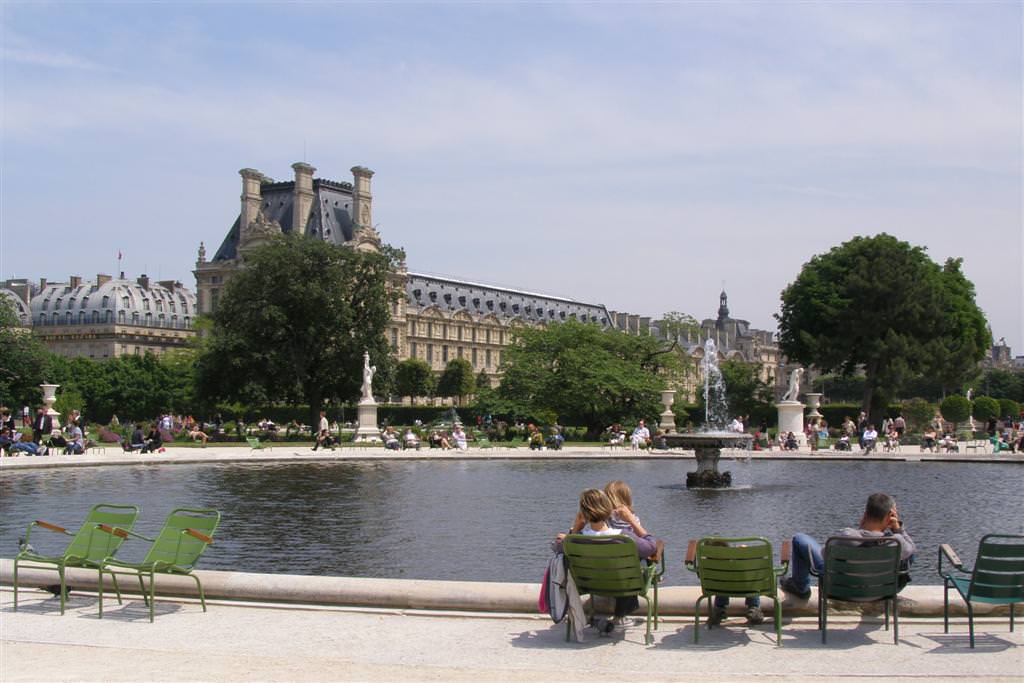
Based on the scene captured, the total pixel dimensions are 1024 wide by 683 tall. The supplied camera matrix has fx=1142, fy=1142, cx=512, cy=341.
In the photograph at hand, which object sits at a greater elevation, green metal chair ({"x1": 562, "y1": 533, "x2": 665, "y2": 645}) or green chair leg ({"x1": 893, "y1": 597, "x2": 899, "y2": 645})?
green metal chair ({"x1": 562, "y1": 533, "x2": 665, "y2": 645})

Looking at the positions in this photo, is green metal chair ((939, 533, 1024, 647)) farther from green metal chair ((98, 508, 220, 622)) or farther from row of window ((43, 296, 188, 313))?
row of window ((43, 296, 188, 313))

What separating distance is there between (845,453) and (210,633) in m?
36.9

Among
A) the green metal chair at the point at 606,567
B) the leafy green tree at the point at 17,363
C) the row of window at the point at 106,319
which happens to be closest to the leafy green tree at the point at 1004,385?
the row of window at the point at 106,319

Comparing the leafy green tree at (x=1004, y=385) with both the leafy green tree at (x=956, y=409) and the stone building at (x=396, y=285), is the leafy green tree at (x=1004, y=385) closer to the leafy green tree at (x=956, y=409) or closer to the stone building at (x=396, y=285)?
the stone building at (x=396, y=285)

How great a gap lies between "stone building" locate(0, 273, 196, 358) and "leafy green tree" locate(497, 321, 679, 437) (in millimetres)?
79077

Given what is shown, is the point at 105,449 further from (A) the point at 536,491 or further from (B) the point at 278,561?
(B) the point at 278,561

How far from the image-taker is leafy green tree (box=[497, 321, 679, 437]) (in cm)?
5772

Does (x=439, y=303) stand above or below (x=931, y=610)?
above

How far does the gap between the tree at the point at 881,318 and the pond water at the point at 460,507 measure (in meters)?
28.9

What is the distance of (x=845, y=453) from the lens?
4281cm

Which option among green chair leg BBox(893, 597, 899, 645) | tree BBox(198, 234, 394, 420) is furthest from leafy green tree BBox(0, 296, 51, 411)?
green chair leg BBox(893, 597, 899, 645)

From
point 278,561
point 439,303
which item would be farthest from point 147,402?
point 278,561

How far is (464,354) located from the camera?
142 metres

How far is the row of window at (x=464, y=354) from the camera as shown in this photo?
134750 mm
